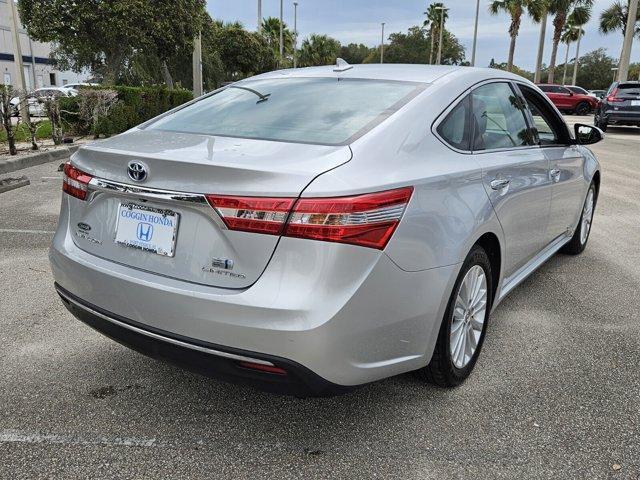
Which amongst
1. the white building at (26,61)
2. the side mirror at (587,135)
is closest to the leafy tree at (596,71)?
the white building at (26,61)

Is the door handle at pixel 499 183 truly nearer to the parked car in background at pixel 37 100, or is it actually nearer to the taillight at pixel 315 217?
the taillight at pixel 315 217

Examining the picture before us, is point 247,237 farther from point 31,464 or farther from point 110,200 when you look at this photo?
point 31,464

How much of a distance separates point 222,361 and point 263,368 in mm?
160

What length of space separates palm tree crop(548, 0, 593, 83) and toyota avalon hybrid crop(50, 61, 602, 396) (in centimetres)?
4408

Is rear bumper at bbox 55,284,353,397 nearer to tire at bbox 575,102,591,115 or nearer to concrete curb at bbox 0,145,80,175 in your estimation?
concrete curb at bbox 0,145,80,175

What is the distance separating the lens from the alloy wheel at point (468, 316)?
275cm

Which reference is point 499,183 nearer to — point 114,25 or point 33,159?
point 33,159

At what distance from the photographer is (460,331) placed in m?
2.82

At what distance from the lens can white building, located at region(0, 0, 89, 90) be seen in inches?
1841

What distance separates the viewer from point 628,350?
3381mm

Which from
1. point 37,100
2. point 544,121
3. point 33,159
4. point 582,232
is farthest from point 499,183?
point 37,100

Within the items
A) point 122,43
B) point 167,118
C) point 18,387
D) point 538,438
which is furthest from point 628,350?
point 122,43

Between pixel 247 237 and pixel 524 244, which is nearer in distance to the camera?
pixel 247 237

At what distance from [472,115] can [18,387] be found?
2620 millimetres
